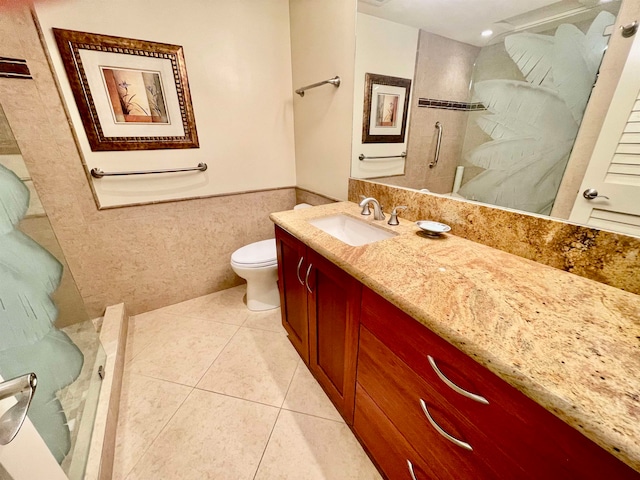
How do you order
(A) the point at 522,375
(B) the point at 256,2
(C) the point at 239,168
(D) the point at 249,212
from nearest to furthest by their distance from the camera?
(A) the point at 522,375 < (B) the point at 256,2 < (C) the point at 239,168 < (D) the point at 249,212

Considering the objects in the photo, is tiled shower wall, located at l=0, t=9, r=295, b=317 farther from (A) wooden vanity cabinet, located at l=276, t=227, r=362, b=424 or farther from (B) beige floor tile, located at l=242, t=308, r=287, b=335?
(A) wooden vanity cabinet, located at l=276, t=227, r=362, b=424

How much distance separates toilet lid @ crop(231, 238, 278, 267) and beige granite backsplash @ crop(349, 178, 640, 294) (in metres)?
1.01

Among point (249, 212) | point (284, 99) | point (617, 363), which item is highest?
point (284, 99)

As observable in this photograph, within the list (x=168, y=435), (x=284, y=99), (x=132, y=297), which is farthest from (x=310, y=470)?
(x=284, y=99)

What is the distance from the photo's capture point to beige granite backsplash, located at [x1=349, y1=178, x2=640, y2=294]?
66 cm

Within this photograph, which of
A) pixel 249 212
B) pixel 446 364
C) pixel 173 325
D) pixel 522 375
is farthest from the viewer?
pixel 249 212

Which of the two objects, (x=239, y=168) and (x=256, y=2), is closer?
(x=256, y=2)

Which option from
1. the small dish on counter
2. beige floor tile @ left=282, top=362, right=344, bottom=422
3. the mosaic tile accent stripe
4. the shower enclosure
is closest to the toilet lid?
beige floor tile @ left=282, top=362, right=344, bottom=422

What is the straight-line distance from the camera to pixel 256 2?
1.64 m

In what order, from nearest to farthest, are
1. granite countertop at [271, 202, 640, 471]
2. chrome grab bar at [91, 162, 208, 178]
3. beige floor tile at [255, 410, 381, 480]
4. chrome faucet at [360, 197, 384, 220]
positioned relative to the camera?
granite countertop at [271, 202, 640, 471] → beige floor tile at [255, 410, 381, 480] → chrome faucet at [360, 197, 384, 220] → chrome grab bar at [91, 162, 208, 178]

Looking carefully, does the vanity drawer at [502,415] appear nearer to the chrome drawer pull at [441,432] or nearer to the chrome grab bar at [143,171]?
the chrome drawer pull at [441,432]

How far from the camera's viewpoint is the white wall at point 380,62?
1.15 metres

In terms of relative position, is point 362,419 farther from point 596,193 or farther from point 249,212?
point 249,212

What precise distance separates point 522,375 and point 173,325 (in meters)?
1.97
